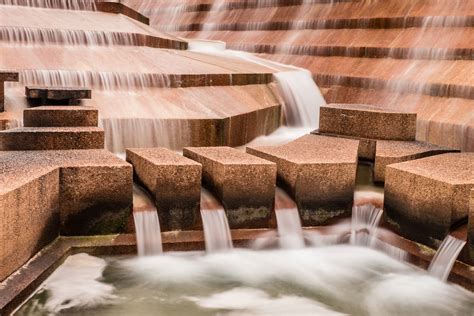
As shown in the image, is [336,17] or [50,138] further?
[336,17]

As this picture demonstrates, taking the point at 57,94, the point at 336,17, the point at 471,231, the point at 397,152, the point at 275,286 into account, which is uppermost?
the point at 336,17

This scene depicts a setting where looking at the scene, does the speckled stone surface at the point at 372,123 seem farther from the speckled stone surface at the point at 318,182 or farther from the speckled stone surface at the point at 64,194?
the speckled stone surface at the point at 64,194

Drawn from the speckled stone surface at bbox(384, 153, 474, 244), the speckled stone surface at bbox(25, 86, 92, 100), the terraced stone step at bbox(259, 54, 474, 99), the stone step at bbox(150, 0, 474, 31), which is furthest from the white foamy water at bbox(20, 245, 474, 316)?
the stone step at bbox(150, 0, 474, 31)

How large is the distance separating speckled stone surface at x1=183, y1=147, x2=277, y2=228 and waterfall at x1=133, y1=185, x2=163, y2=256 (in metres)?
0.72

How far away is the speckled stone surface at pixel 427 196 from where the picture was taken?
19.2 ft

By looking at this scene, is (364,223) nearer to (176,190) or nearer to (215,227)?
(215,227)

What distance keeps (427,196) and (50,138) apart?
3928 millimetres

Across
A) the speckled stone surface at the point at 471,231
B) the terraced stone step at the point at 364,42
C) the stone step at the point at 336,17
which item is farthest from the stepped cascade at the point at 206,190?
the stone step at the point at 336,17

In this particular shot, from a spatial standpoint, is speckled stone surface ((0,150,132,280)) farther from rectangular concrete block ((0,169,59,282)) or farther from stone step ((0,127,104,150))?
stone step ((0,127,104,150))

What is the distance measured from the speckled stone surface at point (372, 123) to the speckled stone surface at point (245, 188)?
245 cm

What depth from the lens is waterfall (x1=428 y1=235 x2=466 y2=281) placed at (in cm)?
570

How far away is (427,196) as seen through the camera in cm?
604

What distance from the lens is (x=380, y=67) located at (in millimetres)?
11984

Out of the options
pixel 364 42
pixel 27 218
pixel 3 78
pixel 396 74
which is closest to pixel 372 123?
pixel 396 74
